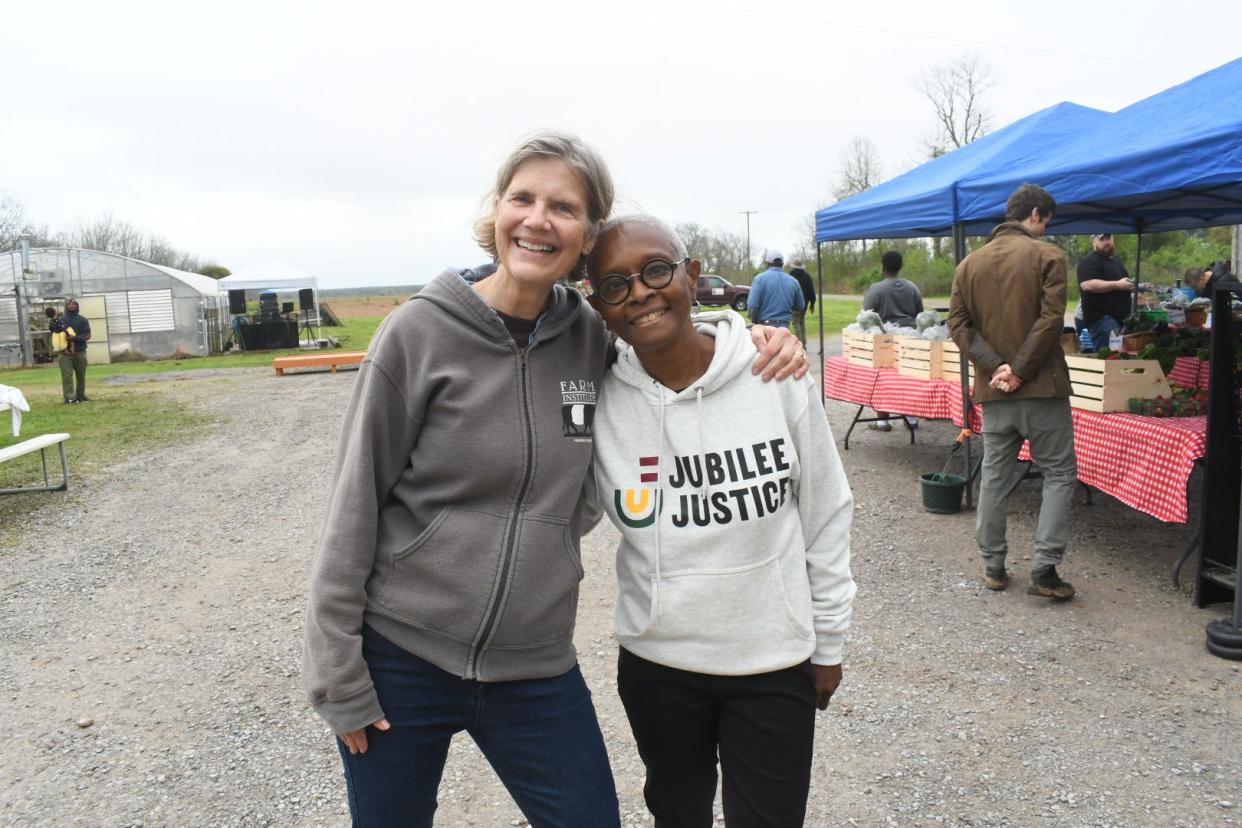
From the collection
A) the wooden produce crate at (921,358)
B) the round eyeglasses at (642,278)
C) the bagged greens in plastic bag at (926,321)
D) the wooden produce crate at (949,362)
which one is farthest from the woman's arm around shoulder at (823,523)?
the bagged greens in plastic bag at (926,321)

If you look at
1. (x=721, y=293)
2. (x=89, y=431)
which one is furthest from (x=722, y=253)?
(x=89, y=431)

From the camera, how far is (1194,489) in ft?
21.5

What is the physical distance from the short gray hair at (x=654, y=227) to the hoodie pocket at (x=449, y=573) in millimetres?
594

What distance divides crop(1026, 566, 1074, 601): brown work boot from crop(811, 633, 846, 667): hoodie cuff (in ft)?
10.8

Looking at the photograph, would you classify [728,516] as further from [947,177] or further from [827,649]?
[947,177]

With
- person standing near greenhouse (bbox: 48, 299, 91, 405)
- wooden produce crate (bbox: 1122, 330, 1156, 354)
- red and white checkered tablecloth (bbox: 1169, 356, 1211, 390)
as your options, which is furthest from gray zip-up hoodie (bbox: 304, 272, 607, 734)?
person standing near greenhouse (bbox: 48, 299, 91, 405)

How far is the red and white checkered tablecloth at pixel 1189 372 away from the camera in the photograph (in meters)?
5.45

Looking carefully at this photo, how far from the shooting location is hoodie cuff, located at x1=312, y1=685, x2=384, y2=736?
1.58 meters

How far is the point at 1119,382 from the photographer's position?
5191 mm

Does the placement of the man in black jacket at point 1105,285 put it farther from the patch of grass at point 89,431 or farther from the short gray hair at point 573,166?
the patch of grass at point 89,431

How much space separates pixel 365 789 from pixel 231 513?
6291mm

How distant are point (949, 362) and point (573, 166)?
6.07 metres

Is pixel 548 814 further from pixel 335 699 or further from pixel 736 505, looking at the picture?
pixel 736 505

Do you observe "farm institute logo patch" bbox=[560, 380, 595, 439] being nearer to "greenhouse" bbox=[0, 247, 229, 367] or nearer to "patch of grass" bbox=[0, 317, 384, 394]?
"patch of grass" bbox=[0, 317, 384, 394]
